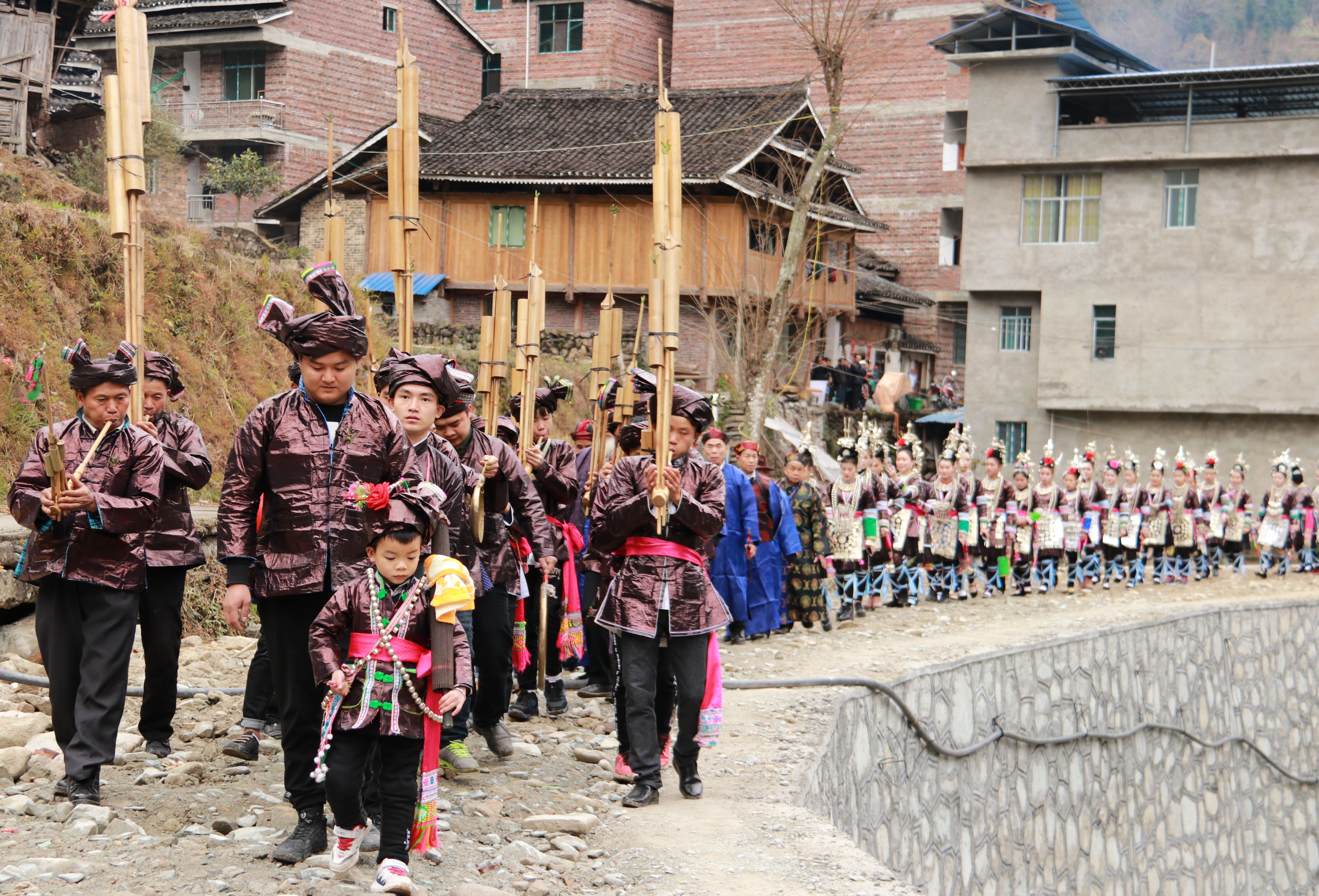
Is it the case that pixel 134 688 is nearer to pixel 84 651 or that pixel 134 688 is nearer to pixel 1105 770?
pixel 84 651

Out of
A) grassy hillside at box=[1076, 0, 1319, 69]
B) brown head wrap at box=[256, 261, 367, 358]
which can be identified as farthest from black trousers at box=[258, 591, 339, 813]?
grassy hillside at box=[1076, 0, 1319, 69]

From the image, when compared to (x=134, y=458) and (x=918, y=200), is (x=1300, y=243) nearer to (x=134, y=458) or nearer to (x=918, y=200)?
(x=918, y=200)

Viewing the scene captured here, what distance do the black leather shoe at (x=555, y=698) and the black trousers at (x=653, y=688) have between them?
6.43 ft

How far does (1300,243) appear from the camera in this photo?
90.1 ft

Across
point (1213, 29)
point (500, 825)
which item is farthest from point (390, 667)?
point (1213, 29)

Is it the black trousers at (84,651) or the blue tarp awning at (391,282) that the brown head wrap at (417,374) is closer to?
the black trousers at (84,651)

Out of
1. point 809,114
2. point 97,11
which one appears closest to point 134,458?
point 809,114

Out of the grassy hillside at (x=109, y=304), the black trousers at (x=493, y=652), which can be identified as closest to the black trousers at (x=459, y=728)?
the black trousers at (x=493, y=652)

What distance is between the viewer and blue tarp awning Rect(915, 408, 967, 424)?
32.0m

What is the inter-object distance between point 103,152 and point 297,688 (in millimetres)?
22797

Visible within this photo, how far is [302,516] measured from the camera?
5.28m

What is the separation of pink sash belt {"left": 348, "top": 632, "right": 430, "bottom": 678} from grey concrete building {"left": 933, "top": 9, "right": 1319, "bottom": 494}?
25.9m

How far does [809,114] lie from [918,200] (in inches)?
344

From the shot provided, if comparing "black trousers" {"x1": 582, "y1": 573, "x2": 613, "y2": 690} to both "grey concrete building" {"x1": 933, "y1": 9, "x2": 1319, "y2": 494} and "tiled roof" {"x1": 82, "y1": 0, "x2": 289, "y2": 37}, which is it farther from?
"tiled roof" {"x1": 82, "y1": 0, "x2": 289, "y2": 37}
